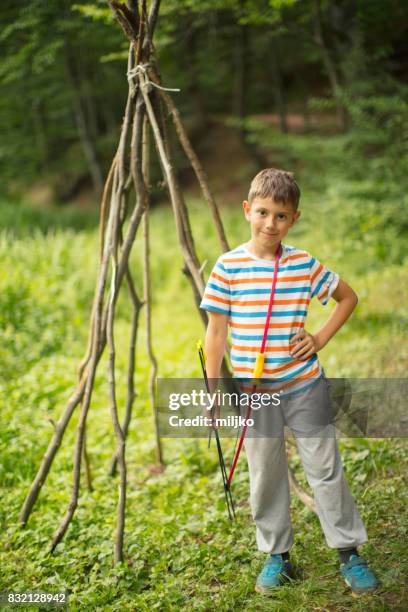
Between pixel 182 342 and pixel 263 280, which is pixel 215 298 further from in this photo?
pixel 182 342

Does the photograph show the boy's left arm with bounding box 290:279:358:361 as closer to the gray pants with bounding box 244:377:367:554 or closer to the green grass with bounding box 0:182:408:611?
the gray pants with bounding box 244:377:367:554

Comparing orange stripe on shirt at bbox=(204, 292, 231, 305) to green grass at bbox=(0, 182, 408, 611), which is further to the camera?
green grass at bbox=(0, 182, 408, 611)

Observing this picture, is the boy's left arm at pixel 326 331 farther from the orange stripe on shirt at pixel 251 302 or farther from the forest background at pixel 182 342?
the forest background at pixel 182 342

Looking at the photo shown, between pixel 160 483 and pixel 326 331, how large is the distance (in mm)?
1577

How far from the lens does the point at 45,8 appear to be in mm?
4055

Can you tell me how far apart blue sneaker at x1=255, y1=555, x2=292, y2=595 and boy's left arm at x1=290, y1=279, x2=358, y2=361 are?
80 cm

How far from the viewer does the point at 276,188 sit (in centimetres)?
195

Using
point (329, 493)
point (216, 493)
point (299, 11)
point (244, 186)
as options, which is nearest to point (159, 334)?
point (216, 493)

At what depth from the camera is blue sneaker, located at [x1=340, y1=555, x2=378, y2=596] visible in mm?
1998

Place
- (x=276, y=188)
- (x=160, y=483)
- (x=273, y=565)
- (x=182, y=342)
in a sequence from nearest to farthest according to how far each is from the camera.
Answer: (x=276, y=188) < (x=273, y=565) < (x=160, y=483) < (x=182, y=342)

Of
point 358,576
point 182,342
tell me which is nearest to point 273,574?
point 358,576

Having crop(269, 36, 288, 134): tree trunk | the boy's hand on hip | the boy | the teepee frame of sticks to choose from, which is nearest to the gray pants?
the boy

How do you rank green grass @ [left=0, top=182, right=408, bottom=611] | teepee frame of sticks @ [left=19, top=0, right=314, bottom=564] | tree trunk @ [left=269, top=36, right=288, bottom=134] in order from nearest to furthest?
green grass @ [left=0, top=182, right=408, bottom=611], teepee frame of sticks @ [left=19, top=0, right=314, bottom=564], tree trunk @ [left=269, top=36, right=288, bottom=134]

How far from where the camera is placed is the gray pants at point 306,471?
199cm
